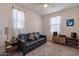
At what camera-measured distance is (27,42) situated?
10.6 ft

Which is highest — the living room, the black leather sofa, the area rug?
the living room

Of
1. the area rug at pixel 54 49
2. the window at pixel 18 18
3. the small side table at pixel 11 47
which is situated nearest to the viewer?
the small side table at pixel 11 47

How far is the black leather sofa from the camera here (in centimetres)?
316

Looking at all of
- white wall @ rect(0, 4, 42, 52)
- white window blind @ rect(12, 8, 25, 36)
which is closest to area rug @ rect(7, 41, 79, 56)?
white wall @ rect(0, 4, 42, 52)

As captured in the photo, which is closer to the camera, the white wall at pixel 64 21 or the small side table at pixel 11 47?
the small side table at pixel 11 47

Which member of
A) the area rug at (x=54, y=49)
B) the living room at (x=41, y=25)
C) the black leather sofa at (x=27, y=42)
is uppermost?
the living room at (x=41, y=25)

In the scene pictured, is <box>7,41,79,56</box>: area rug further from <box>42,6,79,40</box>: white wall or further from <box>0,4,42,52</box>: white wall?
<box>0,4,42,52</box>: white wall

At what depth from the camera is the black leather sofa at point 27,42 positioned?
3.16 m

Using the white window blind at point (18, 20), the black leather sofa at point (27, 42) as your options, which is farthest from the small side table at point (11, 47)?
the white window blind at point (18, 20)

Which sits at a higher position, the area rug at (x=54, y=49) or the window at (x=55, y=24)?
the window at (x=55, y=24)

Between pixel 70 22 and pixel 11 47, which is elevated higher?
pixel 70 22

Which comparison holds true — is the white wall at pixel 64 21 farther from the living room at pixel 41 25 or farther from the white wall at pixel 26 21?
the white wall at pixel 26 21

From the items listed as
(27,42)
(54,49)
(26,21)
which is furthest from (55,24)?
(27,42)

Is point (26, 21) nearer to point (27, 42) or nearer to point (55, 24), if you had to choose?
point (27, 42)
